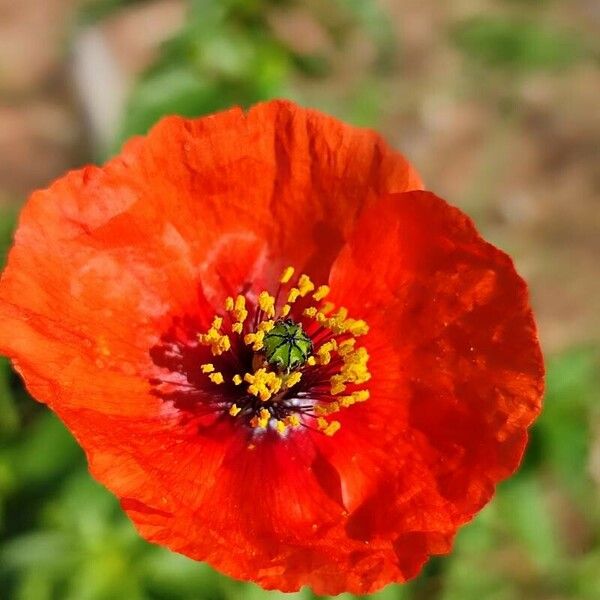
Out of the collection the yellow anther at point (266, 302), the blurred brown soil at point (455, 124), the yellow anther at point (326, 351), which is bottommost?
the blurred brown soil at point (455, 124)

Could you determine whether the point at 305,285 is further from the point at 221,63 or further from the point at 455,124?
the point at 455,124

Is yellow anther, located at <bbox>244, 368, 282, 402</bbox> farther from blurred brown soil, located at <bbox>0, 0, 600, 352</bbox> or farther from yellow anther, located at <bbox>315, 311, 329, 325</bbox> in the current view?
blurred brown soil, located at <bbox>0, 0, 600, 352</bbox>

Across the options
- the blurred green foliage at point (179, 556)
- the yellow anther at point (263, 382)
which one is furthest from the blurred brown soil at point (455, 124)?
the yellow anther at point (263, 382)

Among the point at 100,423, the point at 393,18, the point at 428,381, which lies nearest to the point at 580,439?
the point at 428,381

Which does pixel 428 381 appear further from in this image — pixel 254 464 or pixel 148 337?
pixel 148 337

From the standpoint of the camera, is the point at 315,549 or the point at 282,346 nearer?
the point at 315,549

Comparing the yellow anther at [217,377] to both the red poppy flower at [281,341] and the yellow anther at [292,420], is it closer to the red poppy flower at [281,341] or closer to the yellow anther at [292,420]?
the red poppy flower at [281,341]
